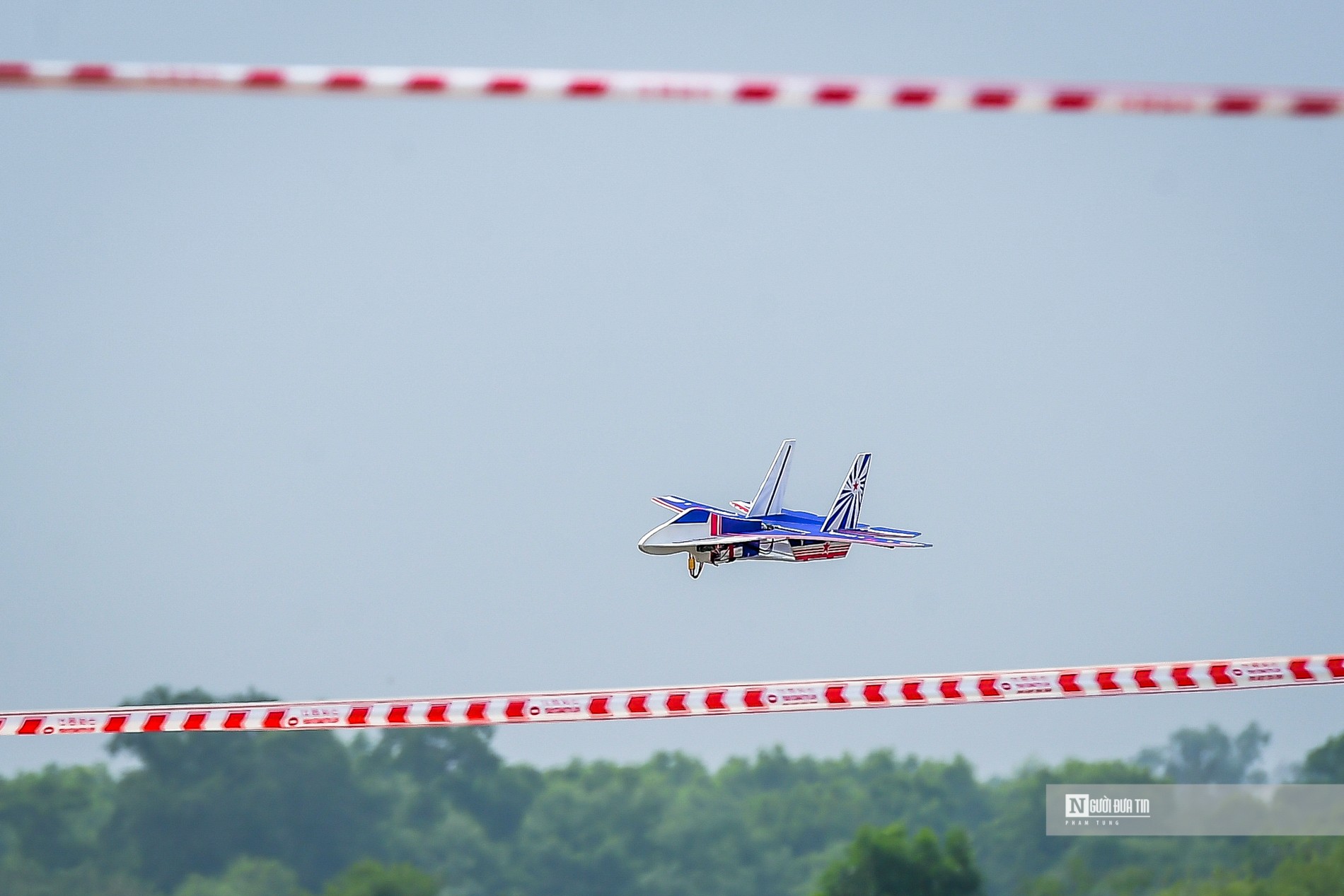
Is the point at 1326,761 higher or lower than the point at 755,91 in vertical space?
higher

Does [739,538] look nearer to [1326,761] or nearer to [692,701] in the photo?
[692,701]

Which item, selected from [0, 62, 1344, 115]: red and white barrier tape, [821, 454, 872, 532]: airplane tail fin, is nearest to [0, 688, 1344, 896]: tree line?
[821, 454, 872, 532]: airplane tail fin

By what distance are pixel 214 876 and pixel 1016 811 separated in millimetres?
26119

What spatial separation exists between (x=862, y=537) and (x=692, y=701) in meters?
3.45

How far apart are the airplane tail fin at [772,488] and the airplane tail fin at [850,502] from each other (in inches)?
22.4

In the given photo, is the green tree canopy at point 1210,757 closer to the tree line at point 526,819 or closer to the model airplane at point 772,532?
the tree line at point 526,819

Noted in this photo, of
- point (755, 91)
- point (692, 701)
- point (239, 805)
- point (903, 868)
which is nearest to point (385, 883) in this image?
point (239, 805)

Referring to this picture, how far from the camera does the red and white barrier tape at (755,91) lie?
6922 millimetres

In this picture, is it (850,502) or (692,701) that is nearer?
(692,701)

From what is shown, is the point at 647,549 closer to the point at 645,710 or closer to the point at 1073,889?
the point at 645,710

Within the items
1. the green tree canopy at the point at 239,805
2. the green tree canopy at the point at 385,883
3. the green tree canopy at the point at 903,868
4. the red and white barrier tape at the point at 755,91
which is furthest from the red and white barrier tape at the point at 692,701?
the green tree canopy at the point at 239,805

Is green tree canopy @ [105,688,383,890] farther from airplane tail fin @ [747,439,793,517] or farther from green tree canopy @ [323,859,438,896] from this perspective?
airplane tail fin @ [747,439,793,517]

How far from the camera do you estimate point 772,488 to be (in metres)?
14.0

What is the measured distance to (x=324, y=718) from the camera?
1086 cm
